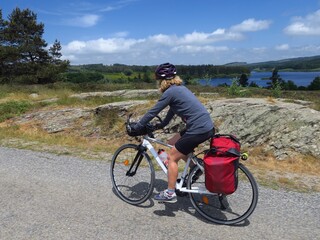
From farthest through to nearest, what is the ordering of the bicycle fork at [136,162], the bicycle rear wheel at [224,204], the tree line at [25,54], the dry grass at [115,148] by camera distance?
1. the tree line at [25,54]
2. the dry grass at [115,148]
3. the bicycle fork at [136,162]
4. the bicycle rear wheel at [224,204]

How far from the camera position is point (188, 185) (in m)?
4.24

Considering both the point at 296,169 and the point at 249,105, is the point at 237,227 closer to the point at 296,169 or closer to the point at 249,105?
the point at 296,169

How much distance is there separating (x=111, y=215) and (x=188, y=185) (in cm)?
116

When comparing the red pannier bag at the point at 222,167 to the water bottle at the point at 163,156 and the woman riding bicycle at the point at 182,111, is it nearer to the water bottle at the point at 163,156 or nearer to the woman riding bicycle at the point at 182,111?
the woman riding bicycle at the point at 182,111

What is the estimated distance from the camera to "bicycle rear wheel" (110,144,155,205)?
15.6ft

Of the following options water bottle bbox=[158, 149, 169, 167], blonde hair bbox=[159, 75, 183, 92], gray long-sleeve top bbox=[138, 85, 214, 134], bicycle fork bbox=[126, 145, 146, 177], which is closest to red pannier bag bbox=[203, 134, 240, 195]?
gray long-sleeve top bbox=[138, 85, 214, 134]

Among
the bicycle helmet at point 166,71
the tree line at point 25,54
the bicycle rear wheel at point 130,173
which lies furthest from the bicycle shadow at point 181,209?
the tree line at point 25,54

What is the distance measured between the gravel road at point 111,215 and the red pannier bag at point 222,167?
22.4 inches

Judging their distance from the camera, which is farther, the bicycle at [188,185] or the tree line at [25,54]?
the tree line at [25,54]

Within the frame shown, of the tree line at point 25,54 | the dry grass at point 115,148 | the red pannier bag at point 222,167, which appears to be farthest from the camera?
the tree line at point 25,54

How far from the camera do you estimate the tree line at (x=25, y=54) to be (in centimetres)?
3897

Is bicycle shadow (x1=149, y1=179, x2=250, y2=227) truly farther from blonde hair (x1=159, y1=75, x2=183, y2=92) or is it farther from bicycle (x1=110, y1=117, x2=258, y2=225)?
blonde hair (x1=159, y1=75, x2=183, y2=92)

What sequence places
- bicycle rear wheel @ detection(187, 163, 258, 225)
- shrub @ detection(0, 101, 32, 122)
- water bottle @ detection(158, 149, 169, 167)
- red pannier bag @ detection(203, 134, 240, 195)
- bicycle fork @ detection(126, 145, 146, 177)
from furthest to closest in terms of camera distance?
shrub @ detection(0, 101, 32, 122) < bicycle fork @ detection(126, 145, 146, 177) < water bottle @ detection(158, 149, 169, 167) < bicycle rear wheel @ detection(187, 163, 258, 225) < red pannier bag @ detection(203, 134, 240, 195)

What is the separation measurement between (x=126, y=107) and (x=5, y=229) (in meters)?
8.62
